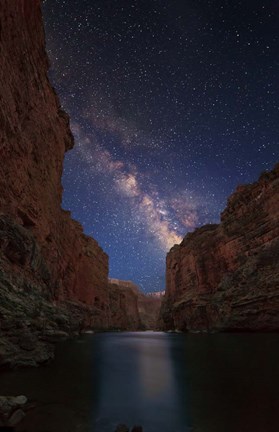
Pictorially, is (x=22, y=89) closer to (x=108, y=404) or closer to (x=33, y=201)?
(x=33, y=201)

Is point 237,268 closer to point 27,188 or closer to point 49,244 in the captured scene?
point 49,244

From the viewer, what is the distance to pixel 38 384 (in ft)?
25.8

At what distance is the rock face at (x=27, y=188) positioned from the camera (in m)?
12.9

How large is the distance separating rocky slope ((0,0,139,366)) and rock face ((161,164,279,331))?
24519 mm

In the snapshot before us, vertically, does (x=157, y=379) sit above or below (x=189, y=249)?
below

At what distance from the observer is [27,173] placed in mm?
29438

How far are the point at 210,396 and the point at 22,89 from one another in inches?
1236

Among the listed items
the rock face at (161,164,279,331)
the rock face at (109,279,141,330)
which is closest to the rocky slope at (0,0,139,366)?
the rock face at (161,164,279,331)

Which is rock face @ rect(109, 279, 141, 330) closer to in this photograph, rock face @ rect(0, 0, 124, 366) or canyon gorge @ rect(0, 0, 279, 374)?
canyon gorge @ rect(0, 0, 279, 374)

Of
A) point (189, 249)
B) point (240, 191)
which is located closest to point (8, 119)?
point (240, 191)

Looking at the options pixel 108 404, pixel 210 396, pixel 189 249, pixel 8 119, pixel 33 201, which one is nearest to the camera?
pixel 108 404

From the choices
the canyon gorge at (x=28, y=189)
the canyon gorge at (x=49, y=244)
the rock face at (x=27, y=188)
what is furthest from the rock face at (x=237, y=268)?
the rock face at (x=27, y=188)

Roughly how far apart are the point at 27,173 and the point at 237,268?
3796cm

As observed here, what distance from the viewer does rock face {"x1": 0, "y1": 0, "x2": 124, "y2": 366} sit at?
42.4ft
